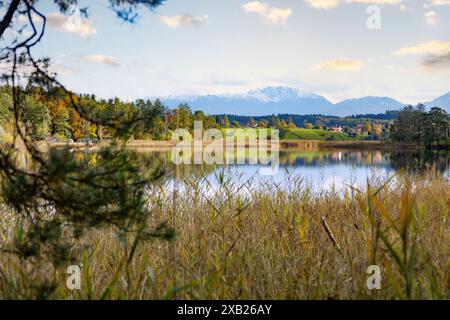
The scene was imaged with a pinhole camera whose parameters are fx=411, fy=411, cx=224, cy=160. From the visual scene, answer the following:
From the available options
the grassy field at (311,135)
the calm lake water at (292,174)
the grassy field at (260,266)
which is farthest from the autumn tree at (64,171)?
the grassy field at (311,135)

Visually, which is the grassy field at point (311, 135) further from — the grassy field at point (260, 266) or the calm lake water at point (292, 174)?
the grassy field at point (260, 266)

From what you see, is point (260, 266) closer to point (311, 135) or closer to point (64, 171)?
point (64, 171)

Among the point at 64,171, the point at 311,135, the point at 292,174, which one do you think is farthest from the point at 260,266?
the point at 311,135

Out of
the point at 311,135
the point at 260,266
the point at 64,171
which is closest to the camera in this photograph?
the point at 64,171

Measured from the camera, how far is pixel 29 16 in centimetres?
259

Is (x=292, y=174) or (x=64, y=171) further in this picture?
(x=292, y=174)

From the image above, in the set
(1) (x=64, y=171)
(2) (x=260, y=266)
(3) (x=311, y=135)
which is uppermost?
(3) (x=311, y=135)

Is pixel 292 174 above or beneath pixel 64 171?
beneath

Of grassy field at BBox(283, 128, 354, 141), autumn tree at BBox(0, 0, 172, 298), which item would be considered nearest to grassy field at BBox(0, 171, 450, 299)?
autumn tree at BBox(0, 0, 172, 298)

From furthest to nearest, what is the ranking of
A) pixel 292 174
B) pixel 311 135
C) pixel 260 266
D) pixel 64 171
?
1. pixel 311 135
2. pixel 292 174
3. pixel 260 266
4. pixel 64 171

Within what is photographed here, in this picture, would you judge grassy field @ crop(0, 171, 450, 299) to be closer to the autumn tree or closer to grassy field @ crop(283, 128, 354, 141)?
the autumn tree

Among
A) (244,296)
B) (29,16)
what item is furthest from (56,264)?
(29,16)

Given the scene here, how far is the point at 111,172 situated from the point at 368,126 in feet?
490
